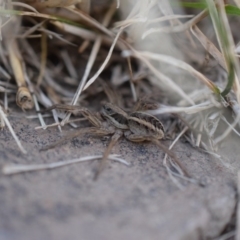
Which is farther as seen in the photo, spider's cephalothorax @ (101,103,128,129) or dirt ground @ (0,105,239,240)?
spider's cephalothorax @ (101,103,128,129)

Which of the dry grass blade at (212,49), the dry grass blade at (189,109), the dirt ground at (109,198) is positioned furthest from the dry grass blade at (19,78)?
the dry grass blade at (212,49)

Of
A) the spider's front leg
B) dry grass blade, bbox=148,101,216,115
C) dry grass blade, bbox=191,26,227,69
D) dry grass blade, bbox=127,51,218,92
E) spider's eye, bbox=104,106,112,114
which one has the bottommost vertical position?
the spider's front leg

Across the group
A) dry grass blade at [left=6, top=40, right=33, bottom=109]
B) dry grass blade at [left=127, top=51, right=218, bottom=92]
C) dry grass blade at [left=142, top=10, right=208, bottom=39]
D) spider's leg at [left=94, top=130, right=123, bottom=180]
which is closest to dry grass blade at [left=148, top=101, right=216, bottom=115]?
dry grass blade at [left=127, top=51, right=218, bottom=92]

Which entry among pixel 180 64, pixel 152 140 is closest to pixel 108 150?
pixel 152 140

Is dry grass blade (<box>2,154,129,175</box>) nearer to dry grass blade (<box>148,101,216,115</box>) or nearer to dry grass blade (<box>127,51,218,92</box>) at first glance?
dry grass blade (<box>148,101,216,115</box>)

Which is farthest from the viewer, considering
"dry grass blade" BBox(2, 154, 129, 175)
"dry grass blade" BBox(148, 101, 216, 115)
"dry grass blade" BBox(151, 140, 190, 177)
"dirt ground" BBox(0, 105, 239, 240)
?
"dry grass blade" BBox(148, 101, 216, 115)

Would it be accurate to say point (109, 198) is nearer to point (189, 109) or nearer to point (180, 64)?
point (189, 109)

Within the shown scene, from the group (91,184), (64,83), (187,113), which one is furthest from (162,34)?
(91,184)

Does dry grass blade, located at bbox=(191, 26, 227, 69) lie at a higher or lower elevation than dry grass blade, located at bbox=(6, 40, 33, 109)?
higher

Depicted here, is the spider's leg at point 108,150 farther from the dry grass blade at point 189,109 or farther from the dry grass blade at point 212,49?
the dry grass blade at point 212,49
